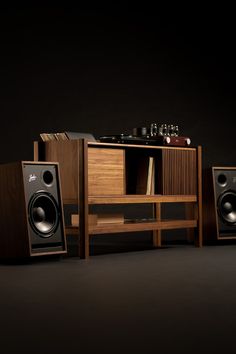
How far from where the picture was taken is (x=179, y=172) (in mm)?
4070

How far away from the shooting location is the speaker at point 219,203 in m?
4.22

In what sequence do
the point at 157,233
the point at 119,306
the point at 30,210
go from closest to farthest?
the point at 119,306 → the point at 30,210 → the point at 157,233

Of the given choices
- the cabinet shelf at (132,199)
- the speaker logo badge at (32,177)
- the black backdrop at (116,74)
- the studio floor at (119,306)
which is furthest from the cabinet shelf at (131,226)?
the black backdrop at (116,74)

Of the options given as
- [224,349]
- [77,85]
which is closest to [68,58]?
[77,85]

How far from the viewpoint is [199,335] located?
5.45ft

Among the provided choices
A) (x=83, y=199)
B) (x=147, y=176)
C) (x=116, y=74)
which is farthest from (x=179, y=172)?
(x=116, y=74)

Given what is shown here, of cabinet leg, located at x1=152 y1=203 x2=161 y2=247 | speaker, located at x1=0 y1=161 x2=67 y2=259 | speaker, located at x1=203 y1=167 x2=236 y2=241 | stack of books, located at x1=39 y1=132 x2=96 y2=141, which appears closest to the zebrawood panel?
speaker, located at x1=203 y1=167 x2=236 y2=241

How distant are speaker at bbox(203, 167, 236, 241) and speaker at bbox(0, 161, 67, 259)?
1266 mm

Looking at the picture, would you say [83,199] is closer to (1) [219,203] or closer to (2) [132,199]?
(2) [132,199]

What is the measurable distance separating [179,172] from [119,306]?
2099 mm

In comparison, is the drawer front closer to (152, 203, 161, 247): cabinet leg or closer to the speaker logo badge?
the speaker logo badge

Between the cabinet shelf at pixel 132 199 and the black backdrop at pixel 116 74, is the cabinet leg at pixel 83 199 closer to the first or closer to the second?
the cabinet shelf at pixel 132 199

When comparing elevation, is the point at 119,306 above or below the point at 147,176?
below

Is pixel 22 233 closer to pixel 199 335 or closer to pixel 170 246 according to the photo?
pixel 170 246
